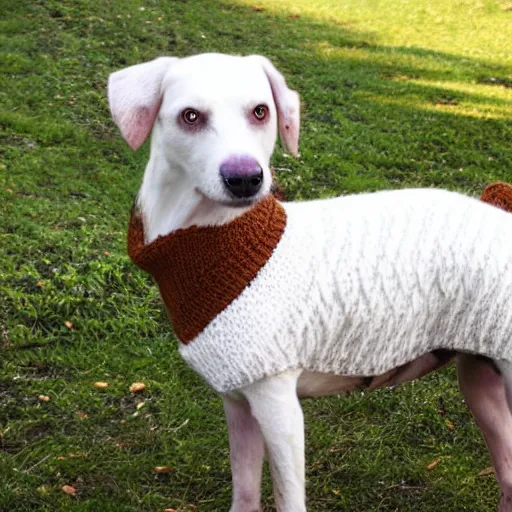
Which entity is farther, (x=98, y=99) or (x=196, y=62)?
(x=98, y=99)

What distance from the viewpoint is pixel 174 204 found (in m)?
2.62

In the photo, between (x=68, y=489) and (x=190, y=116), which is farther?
(x=68, y=489)

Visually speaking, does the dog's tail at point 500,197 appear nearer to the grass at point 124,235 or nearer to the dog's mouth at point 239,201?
the dog's mouth at point 239,201

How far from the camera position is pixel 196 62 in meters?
2.49

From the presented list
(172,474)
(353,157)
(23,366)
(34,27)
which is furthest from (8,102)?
(172,474)

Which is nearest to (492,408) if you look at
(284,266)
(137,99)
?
(284,266)

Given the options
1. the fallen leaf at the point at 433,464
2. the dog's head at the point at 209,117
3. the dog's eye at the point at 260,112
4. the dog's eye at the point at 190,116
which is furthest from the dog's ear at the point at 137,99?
the fallen leaf at the point at 433,464

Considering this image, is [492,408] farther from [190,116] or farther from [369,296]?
[190,116]

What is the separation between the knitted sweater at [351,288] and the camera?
2.55 metres

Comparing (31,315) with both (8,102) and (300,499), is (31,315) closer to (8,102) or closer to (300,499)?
(300,499)

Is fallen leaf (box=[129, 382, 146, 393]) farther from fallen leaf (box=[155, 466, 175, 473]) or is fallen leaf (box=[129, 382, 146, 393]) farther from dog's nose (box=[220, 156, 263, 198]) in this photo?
dog's nose (box=[220, 156, 263, 198])

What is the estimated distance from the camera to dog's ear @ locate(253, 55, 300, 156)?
2611 mm

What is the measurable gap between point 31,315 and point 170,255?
1928 mm

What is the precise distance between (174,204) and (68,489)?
4.53 feet
